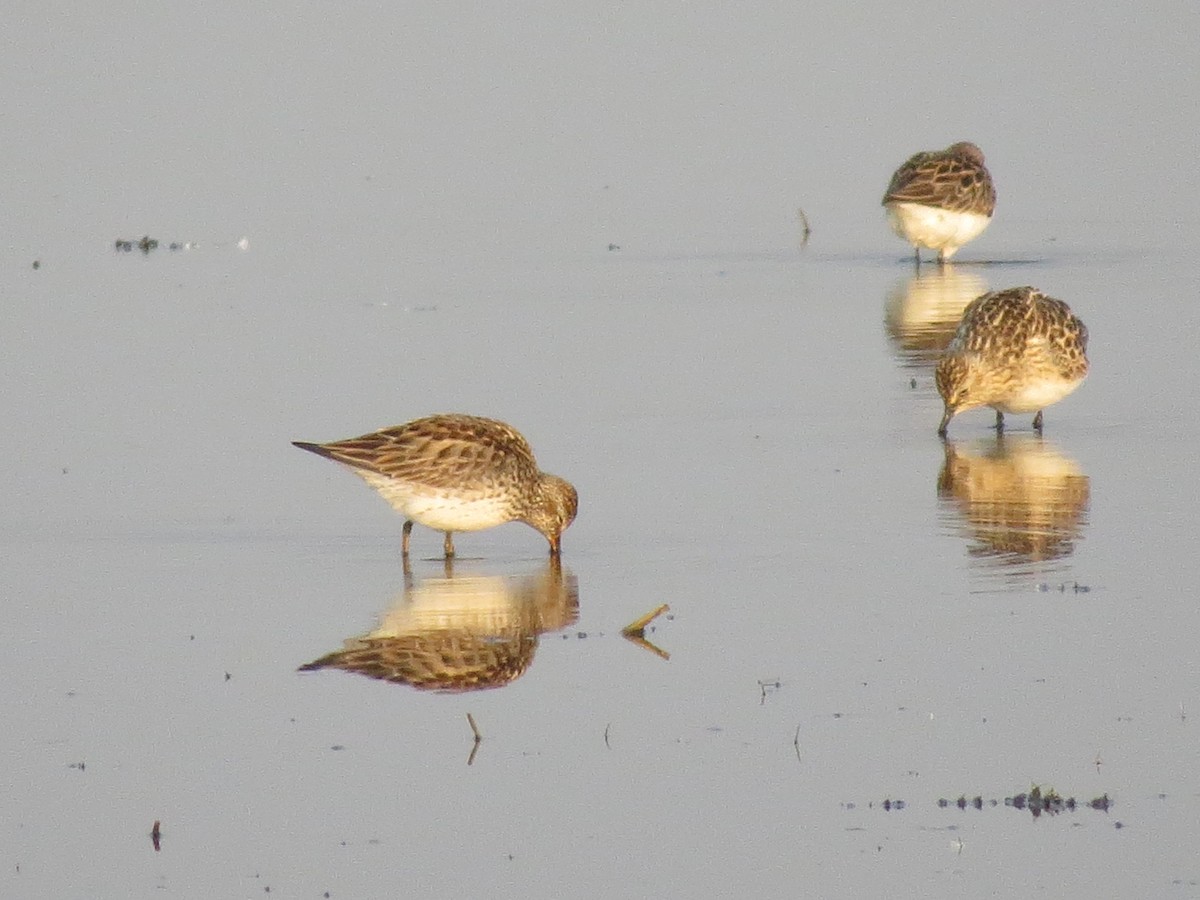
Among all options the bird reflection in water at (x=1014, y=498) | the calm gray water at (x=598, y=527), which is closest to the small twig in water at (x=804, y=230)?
the calm gray water at (x=598, y=527)

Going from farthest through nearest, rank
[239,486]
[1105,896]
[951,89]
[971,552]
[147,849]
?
[951,89], [239,486], [971,552], [147,849], [1105,896]

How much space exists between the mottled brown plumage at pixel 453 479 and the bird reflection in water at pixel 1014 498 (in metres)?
2.30

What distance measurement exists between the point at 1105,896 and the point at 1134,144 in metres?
24.6

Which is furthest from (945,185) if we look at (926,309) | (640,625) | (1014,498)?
(640,625)

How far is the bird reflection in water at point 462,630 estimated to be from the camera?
39.9 ft

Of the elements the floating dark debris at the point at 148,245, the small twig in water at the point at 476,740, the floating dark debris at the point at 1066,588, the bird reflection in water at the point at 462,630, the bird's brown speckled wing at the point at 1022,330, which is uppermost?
the floating dark debris at the point at 148,245

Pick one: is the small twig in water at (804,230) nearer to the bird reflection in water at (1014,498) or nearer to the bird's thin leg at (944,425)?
the bird's thin leg at (944,425)

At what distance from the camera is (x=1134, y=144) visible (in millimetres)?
32781

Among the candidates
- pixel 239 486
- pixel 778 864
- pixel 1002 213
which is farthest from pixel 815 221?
pixel 778 864

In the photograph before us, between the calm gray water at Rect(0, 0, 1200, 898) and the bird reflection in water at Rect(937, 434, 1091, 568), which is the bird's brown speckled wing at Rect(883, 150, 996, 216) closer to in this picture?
the calm gray water at Rect(0, 0, 1200, 898)

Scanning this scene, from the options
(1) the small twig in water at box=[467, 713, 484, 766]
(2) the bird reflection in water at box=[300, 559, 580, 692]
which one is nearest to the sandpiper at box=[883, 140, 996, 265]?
(2) the bird reflection in water at box=[300, 559, 580, 692]

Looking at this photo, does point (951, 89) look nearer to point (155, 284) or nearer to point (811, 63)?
point (811, 63)

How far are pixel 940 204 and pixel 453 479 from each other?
12.5 meters

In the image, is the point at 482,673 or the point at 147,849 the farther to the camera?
the point at 482,673
